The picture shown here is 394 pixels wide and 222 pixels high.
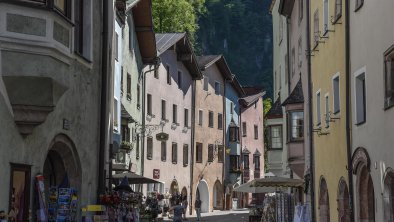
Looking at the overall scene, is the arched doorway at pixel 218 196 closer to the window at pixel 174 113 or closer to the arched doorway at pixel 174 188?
the arched doorway at pixel 174 188

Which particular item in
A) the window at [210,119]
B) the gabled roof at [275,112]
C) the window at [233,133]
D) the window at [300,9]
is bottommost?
the gabled roof at [275,112]

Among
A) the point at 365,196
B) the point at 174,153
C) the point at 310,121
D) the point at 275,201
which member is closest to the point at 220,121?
the point at 174,153

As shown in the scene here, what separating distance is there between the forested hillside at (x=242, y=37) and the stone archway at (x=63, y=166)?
10132 cm

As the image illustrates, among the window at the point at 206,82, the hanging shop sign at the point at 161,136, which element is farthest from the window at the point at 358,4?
the window at the point at 206,82

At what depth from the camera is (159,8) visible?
58.5m

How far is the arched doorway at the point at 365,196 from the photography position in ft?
67.2

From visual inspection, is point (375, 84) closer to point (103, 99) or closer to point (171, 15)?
point (103, 99)

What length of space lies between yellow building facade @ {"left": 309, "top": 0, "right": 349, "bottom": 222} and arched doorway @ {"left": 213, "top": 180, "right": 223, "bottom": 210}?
35787 mm

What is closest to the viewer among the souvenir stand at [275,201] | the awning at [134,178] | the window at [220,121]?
the awning at [134,178]

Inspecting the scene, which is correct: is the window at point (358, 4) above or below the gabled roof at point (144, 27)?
below

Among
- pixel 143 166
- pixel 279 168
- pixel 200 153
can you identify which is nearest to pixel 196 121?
pixel 200 153

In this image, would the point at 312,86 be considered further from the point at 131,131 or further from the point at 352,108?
the point at 131,131

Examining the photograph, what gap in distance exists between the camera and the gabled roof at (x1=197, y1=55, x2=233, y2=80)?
199ft

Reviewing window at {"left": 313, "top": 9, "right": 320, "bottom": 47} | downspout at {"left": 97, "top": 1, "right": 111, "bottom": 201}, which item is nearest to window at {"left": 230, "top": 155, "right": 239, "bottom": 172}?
window at {"left": 313, "top": 9, "right": 320, "bottom": 47}
